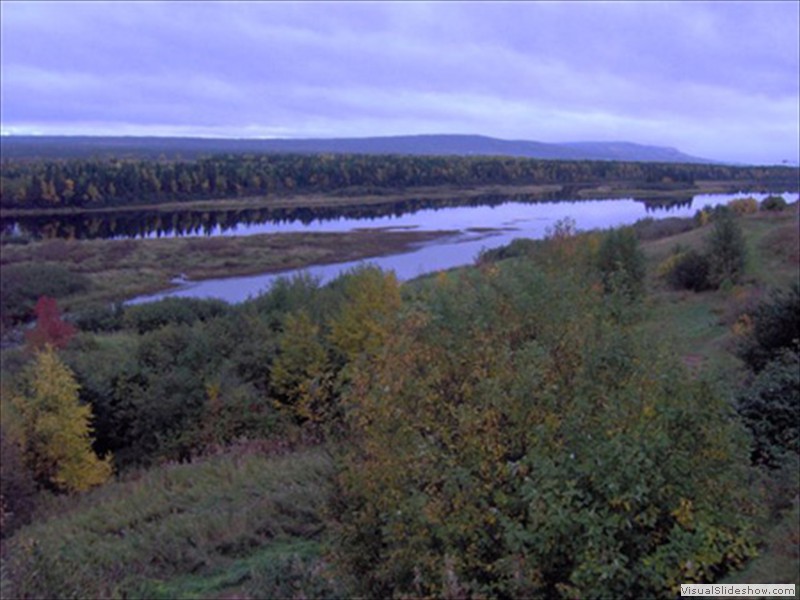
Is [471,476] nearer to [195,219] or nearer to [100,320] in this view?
[100,320]

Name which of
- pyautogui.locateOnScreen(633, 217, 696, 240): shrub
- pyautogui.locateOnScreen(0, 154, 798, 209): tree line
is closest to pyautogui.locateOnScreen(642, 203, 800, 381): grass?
pyautogui.locateOnScreen(633, 217, 696, 240): shrub

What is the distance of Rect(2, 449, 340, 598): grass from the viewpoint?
8.73m

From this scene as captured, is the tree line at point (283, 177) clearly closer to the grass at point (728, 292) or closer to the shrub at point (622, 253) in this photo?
the grass at point (728, 292)

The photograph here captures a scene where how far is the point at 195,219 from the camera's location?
85750 millimetres

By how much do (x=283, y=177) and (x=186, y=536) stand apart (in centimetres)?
10814

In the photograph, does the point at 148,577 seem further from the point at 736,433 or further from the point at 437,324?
the point at 736,433

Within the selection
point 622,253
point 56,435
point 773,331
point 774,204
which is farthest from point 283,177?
point 773,331

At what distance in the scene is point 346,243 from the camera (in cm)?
6197

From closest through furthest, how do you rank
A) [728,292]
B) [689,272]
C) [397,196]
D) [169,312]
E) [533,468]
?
[533,468]
[728,292]
[689,272]
[169,312]
[397,196]

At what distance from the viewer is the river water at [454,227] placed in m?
47.7

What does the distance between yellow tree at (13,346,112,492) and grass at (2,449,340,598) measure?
996 mm

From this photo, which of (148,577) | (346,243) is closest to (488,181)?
(346,243)

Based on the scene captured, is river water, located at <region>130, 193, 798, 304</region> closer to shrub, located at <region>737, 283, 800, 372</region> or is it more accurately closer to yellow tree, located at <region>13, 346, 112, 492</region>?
yellow tree, located at <region>13, 346, 112, 492</region>

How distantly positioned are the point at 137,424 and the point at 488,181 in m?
116
